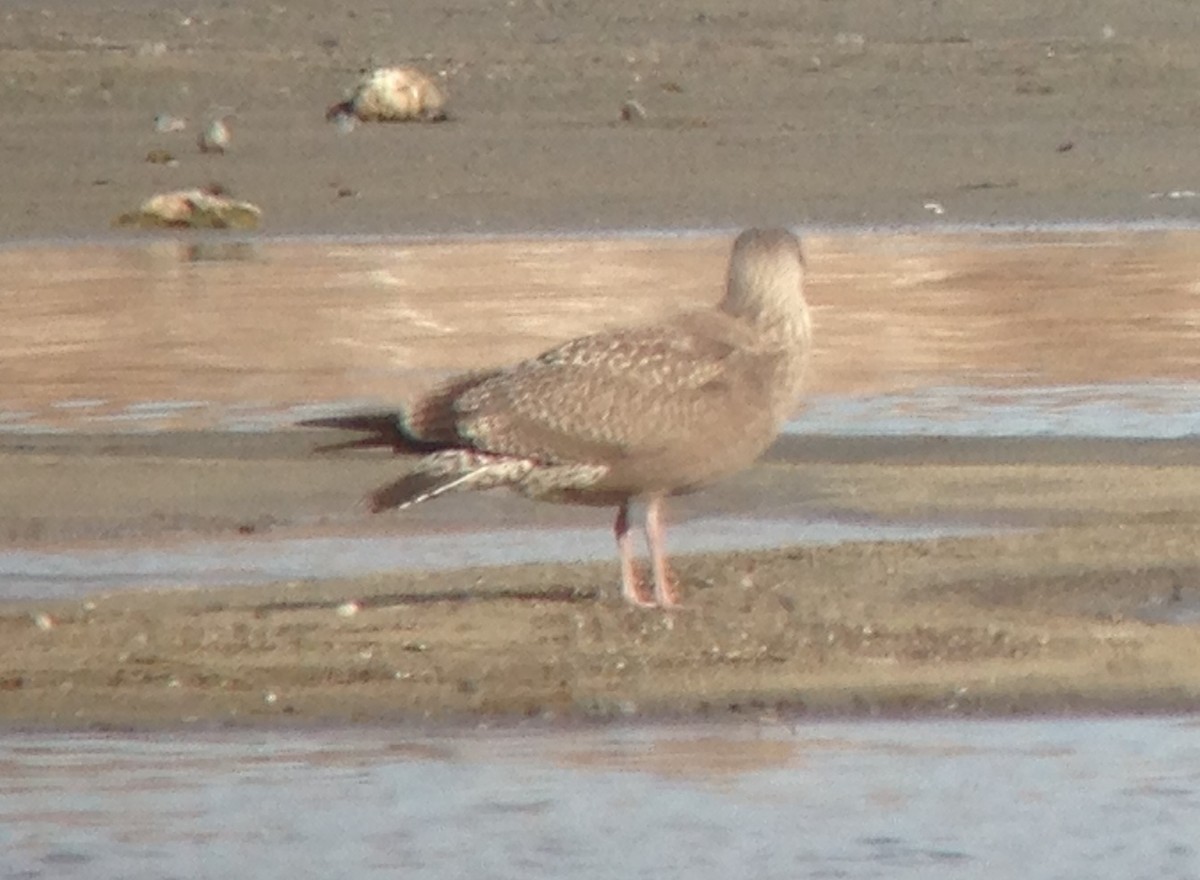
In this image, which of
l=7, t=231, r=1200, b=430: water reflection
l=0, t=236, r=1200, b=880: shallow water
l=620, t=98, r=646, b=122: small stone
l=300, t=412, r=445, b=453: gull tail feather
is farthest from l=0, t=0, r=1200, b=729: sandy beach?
l=7, t=231, r=1200, b=430: water reflection

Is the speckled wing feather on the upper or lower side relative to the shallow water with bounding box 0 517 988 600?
upper

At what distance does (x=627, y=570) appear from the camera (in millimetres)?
7578

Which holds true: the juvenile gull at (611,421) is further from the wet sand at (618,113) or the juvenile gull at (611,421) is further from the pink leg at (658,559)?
the wet sand at (618,113)

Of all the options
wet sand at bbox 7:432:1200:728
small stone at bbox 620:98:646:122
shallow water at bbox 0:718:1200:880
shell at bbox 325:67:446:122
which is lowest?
shallow water at bbox 0:718:1200:880

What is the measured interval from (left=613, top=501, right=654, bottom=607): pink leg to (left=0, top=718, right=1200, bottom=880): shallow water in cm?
97

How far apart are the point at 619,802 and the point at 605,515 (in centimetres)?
352

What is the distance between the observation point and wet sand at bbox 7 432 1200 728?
679cm

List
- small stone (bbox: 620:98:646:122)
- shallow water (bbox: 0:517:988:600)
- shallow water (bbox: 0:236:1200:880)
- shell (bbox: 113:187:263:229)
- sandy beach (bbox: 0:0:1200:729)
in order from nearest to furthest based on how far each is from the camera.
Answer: shallow water (bbox: 0:236:1200:880)
sandy beach (bbox: 0:0:1200:729)
shallow water (bbox: 0:517:988:600)
shell (bbox: 113:187:263:229)
small stone (bbox: 620:98:646:122)

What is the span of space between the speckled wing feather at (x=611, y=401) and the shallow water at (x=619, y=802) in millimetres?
1058

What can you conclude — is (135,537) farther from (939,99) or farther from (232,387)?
(939,99)

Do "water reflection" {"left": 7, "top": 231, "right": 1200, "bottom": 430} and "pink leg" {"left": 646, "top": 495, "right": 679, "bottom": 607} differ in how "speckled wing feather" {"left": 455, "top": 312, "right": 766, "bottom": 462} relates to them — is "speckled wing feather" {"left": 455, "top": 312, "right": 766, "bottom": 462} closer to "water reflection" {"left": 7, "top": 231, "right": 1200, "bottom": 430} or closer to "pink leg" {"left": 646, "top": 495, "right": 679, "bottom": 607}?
"pink leg" {"left": 646, "top": 495, "right": 679, "bottom": 607}

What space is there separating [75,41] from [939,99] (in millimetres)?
6107

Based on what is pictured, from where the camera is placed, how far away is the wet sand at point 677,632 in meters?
6.79

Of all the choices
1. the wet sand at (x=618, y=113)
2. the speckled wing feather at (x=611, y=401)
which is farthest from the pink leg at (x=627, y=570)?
the wet sand at (x=618, y=113)
